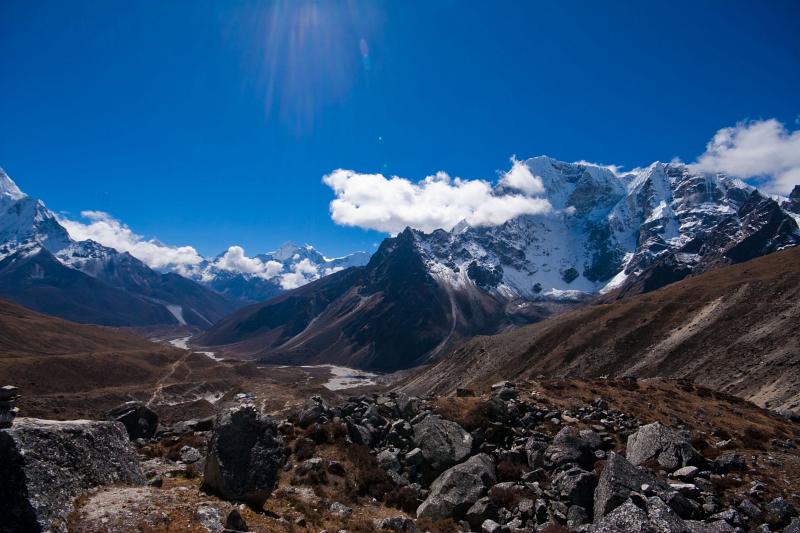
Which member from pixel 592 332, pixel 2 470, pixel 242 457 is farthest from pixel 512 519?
pixel 592 332

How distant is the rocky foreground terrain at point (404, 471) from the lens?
44.7ft

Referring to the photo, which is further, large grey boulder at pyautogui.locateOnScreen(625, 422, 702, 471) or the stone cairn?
large grey boulder at pyautogui.locateOnScreen(625, 422, 702, 471)

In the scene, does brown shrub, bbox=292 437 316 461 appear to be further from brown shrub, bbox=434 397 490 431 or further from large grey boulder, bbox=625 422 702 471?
large grey boulder, bbox=625 422 702 471

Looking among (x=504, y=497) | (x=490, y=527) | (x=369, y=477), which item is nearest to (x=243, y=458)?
(x=369, y=477)

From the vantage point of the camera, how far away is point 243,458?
18.0 metres

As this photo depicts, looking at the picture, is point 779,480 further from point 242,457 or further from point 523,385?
point 242,457

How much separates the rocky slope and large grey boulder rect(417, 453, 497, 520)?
56.8m

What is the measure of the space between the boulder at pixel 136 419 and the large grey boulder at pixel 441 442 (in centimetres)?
2043

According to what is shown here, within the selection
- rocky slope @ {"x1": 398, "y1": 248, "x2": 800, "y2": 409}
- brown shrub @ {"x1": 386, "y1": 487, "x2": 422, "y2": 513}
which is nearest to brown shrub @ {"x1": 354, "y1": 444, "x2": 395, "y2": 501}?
brown shrub @ {"x1": 386, "y1": 487, "x2": 422, "y2": 513}

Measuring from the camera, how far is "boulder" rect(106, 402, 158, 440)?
3331 centimetres

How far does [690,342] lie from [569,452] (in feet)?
303

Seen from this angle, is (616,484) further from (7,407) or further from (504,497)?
(7,407)

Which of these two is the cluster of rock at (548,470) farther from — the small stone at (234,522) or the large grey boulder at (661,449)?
the small stone at (234,522)

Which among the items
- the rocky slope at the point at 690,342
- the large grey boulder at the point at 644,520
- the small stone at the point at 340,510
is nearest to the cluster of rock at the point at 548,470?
the large grey boulder at the point at 644,520
